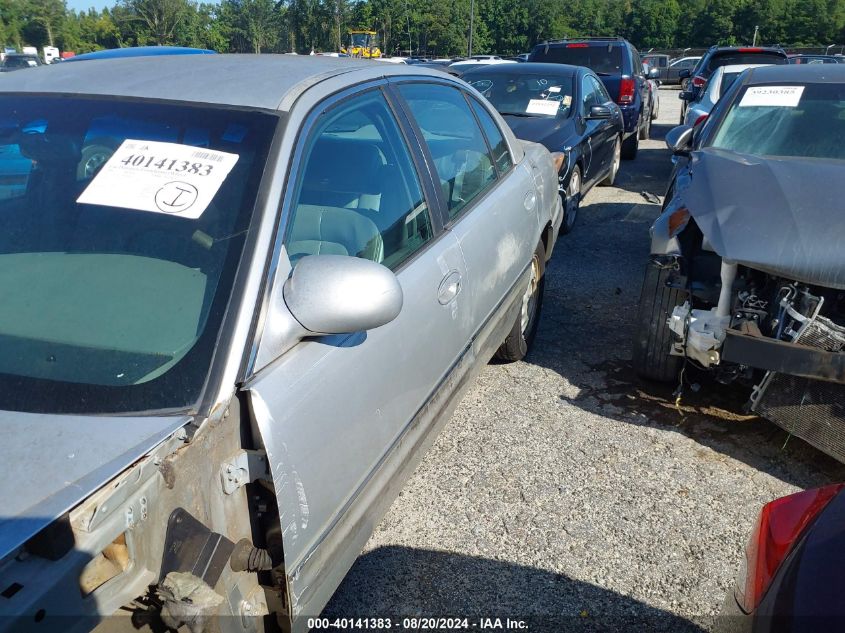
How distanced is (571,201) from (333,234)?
5.06 m

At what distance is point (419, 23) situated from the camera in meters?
63.2

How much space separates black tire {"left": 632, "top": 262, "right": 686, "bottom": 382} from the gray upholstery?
1872 mm

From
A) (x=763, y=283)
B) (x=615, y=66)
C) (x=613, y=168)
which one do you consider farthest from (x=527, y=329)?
(x=615, y=66)

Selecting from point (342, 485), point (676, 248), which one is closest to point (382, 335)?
point (342, 485)

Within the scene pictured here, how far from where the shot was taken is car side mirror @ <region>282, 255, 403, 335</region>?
1810mm

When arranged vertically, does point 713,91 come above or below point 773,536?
above

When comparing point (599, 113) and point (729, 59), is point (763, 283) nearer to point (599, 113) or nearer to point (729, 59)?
point (599, 113)

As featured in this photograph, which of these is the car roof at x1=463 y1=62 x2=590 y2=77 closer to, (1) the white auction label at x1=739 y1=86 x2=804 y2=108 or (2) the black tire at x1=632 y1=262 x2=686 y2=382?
(1) the white auction label at x1=739 y1=86 x2=804 y2=108

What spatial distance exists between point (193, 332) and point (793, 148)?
3968mm

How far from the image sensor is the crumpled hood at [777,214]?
293 cm

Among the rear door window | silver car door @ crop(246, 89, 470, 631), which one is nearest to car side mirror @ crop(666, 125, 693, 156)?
the rear door window

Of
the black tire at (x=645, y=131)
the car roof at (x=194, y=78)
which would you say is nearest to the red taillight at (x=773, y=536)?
the car roof at (x=194, y=78)

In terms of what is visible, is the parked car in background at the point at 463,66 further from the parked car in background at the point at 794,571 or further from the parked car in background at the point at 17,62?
the parked car in background at the point at 17,62

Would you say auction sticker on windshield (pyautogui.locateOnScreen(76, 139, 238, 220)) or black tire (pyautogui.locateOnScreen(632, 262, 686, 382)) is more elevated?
auction sticker on windshield (pyautogui.locateOnScreen(76, 139, 238, 220))
